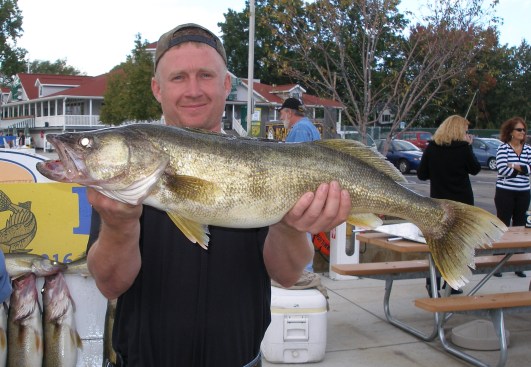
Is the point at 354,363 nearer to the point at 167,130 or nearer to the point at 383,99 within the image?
the point at 167,130

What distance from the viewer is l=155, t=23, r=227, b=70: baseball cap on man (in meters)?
2.43

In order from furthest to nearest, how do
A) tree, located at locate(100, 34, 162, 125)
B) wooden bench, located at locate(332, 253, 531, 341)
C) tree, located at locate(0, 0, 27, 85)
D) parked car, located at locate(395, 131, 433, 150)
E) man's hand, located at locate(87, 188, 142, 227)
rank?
tree, located at locate(0, 0, 27, 85), tree, located at locate(100, 34, 162, 125), parked car, located at locate(395, 131, 433, 150), wooden bench, located at locate(332, 253, 531, 341), man's hand, located at locate(87, 188, 142, 227)

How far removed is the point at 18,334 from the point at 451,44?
1092 cm

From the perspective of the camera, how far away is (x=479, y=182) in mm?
22906

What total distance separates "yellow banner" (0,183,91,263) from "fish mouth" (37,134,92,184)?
6.80ft

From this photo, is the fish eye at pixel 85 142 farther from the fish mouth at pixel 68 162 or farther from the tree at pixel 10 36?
the tree at pixel 10 36

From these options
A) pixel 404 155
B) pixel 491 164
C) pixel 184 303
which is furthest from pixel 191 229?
pixel 491 164

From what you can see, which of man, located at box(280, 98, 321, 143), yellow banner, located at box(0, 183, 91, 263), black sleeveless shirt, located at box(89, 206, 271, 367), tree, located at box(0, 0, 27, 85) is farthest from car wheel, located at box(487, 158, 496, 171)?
tree, located at box(0, 0, 27, 85)

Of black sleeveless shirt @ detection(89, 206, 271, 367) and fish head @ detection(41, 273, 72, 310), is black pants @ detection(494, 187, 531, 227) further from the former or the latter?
black sleeveless shirt @ detection(89, 206, 271, 367)

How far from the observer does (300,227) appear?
2211 millimetres

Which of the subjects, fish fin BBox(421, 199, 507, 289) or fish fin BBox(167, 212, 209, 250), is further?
fish fin BBox(421, 199, 507, 289)

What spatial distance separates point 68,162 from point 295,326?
Answer: 10.8 ft

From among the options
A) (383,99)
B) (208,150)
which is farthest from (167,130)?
(383,99)

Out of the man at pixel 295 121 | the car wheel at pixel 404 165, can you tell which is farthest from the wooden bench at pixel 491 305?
the car wheel at pixel 404 165
